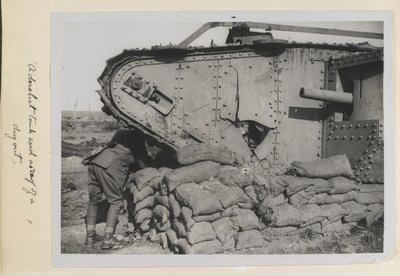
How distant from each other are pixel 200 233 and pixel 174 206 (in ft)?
1.18

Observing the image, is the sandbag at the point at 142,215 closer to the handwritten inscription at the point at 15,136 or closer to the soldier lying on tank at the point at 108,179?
the soldier lying on tank at the point at 108,179

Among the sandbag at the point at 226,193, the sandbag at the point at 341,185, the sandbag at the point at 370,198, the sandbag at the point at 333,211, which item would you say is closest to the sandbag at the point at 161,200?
the sandbag at the point at 226,193

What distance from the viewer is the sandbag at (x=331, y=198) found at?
14.2 feet

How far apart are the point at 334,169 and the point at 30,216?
2723mm

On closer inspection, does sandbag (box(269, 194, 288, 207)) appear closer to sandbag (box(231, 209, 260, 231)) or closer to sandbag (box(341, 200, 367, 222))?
sandbag (box(231, 209, 260, 231))

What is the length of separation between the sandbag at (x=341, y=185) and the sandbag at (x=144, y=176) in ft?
5.33

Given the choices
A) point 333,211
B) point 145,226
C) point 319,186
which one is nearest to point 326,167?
point 319,186

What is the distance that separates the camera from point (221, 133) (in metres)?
4.52

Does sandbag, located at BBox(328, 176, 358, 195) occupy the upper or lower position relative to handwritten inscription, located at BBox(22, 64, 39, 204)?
lower

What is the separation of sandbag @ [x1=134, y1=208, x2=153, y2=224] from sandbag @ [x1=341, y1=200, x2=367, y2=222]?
180 cm

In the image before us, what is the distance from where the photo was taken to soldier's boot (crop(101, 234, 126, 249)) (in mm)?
4000

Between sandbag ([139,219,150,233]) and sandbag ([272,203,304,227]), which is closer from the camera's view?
sandbag ([272,203,304,227])

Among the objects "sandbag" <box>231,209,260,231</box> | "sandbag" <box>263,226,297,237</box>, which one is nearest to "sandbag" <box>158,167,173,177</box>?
"sandbag" <box>231,209,260,231</box>

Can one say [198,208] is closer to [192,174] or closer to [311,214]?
[192,174]
